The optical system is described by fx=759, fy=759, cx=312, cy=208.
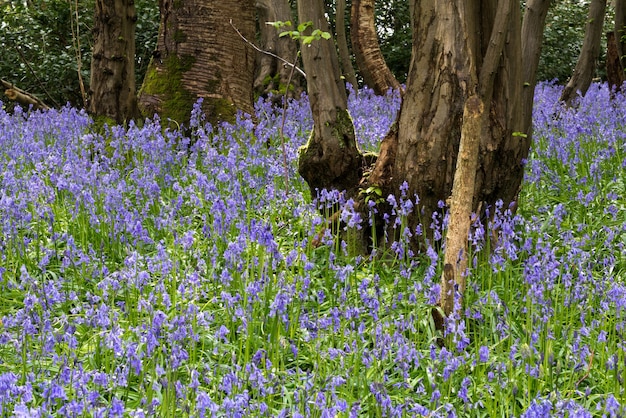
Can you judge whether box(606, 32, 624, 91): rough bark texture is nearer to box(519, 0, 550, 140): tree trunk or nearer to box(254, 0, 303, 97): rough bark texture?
box(254, 0, 303, 97): rough bark texture

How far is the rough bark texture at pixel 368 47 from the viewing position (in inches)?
410

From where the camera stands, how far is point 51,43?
14.6m

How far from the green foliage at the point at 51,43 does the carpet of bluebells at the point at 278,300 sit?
819cm

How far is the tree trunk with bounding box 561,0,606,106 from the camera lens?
8.61m

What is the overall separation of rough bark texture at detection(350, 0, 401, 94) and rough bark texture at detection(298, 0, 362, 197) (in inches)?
214

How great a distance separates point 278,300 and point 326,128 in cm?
200

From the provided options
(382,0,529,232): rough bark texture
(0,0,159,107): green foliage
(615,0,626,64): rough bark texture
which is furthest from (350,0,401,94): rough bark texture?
(382,0,529,232): rough bark texture

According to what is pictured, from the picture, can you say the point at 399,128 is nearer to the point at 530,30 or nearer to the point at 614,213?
the point at 614,213

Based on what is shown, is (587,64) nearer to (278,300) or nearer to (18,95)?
(278,300)

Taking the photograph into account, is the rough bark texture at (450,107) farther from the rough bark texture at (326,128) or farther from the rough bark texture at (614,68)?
the rough bark texture at (614,68)

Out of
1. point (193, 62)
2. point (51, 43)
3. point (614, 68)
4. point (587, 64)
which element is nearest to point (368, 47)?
point (587, 64)

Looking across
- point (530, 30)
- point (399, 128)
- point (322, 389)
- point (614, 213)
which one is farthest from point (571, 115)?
point (322, 389)

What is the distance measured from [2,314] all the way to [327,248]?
1824 millimetres

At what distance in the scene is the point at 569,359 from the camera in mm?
2971
